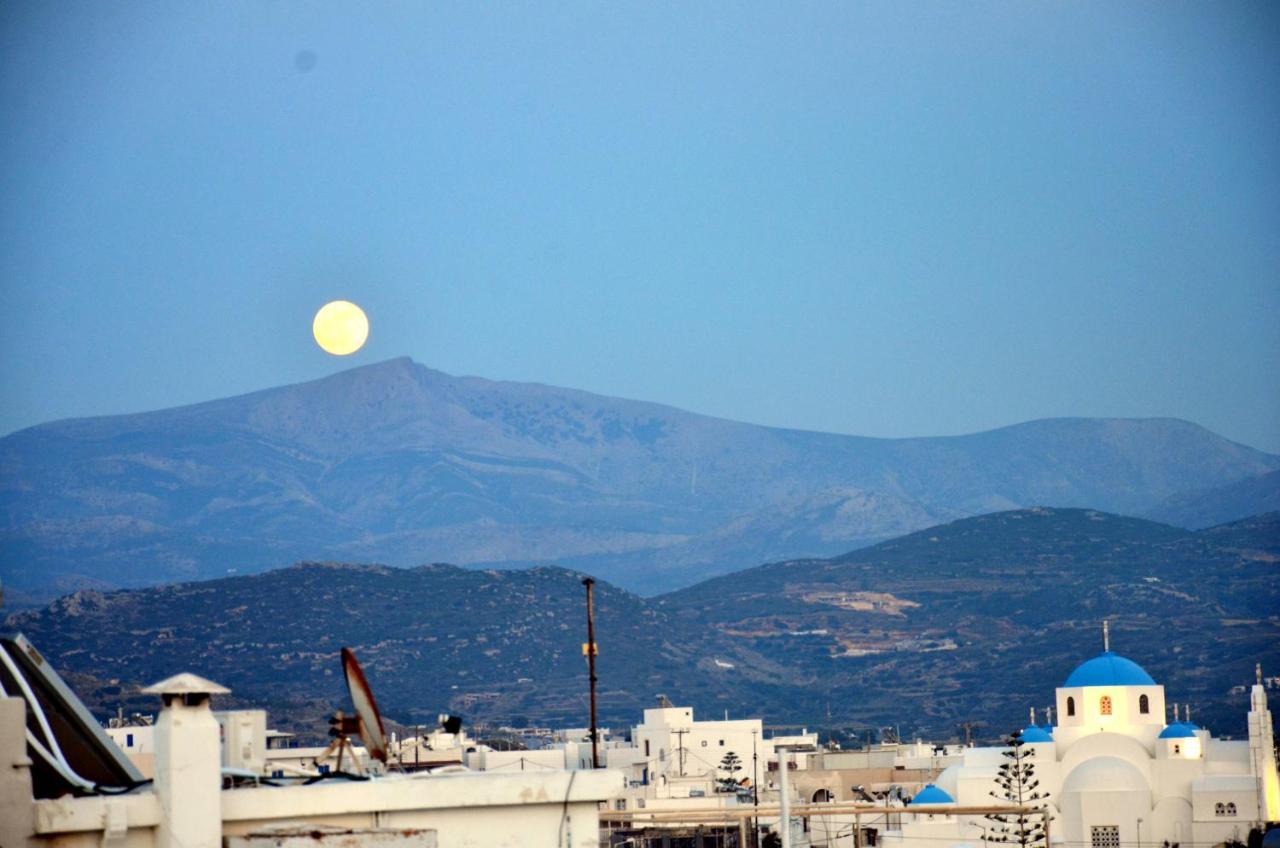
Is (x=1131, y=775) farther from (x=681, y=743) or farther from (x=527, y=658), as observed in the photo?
(x=527, y=658)

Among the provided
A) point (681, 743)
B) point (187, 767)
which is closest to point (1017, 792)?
point (681, 743)

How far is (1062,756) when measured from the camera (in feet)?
232

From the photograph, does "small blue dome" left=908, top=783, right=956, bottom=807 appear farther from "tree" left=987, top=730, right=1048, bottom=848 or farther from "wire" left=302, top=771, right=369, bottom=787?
"wire" left=302, top=771, right=369, bottom=787

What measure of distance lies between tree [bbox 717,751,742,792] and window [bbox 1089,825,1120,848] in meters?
12.8

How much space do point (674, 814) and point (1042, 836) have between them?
26731 millimetres

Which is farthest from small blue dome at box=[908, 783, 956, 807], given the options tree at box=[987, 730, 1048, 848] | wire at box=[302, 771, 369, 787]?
wire at box=[302, 771, 369, 787]

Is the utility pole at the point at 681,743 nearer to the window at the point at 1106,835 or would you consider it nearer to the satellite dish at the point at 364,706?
the window at the point at 1106,835

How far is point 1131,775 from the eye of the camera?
2692 inches

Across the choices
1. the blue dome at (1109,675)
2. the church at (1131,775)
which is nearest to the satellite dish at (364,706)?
the church at (1131,775)

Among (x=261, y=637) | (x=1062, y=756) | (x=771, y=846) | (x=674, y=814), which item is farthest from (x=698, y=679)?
(x=674, y=814)

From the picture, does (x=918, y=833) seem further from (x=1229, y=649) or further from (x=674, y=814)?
(x=1229, y=649)

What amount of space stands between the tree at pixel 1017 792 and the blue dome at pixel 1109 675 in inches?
117

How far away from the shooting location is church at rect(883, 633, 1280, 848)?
220 ft

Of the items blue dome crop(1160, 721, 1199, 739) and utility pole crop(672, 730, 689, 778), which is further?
utility pole crop(672, 730, 689, 778)
